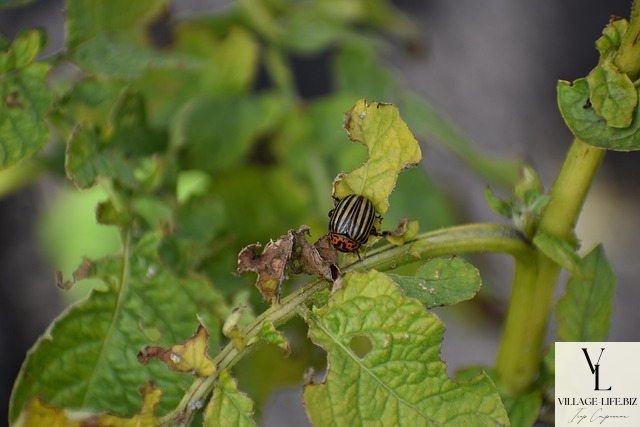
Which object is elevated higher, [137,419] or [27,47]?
[27,47]

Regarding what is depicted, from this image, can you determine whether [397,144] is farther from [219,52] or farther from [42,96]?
[219,52]

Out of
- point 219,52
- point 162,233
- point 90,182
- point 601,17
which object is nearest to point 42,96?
point 90,182

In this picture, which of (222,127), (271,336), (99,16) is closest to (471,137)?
(222,127)

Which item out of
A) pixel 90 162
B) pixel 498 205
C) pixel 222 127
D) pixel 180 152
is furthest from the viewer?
pixel 222 127

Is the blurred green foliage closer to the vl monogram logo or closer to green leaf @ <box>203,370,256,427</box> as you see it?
green leaf @ <box>203,370,256,427</box>

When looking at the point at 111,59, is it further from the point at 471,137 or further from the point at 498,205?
the point at 471,137

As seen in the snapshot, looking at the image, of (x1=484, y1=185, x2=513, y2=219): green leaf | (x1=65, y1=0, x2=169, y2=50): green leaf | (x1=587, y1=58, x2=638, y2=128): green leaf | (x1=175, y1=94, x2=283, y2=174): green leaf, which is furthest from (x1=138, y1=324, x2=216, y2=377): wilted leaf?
(x1=175, y1=94, x2=283, y2=174): green leaf
